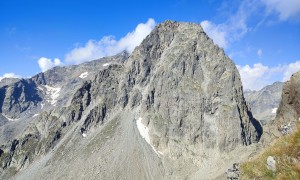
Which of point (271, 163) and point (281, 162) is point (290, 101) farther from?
point (281, 162)

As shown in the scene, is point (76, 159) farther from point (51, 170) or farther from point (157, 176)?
point (157, 176)

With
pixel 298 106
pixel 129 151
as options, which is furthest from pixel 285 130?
pixel 129 151

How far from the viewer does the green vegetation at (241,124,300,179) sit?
16344mm

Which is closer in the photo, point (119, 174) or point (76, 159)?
point (119, 174)

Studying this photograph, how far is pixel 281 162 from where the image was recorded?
56.2 ft

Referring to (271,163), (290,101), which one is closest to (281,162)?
(271,163)

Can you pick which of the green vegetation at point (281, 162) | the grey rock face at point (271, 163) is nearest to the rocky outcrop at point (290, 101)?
the green vegetation at point (281, 162)

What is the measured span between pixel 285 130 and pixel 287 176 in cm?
791

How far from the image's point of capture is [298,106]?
35.9m

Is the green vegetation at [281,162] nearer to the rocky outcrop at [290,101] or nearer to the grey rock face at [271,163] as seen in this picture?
the grey rock face at [271,163]

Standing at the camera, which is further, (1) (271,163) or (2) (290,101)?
(2) (290,101)

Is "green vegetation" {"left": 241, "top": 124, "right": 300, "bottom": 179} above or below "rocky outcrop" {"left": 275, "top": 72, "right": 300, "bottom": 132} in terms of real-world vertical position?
below

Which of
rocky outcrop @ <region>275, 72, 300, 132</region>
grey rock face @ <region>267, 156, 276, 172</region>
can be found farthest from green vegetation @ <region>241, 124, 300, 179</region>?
rocky outcrop @ <region>275, 72, 300, 132</region>

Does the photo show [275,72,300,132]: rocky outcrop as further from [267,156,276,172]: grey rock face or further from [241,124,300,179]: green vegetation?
[267,156,276,172]: grey rock face
